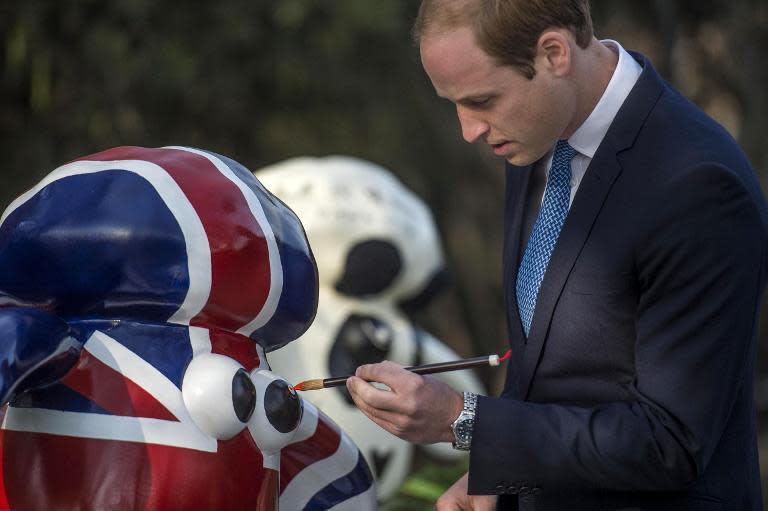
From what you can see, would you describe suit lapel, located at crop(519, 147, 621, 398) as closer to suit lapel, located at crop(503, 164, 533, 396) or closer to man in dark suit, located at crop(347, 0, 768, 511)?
man in dark suit, located at crop(347, 0, 768, 511)

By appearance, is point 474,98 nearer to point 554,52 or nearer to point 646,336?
point 554,52

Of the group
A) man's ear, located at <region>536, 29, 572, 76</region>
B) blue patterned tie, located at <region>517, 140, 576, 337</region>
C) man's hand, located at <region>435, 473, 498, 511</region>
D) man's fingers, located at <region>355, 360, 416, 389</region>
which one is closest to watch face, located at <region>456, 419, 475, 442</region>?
man's fingers, located at <region>355, 360, 416, 389</region>

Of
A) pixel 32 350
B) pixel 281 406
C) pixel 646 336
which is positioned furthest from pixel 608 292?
pixel 32 350

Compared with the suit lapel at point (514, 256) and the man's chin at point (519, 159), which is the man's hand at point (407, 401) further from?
the man's chin at point (519, 159)

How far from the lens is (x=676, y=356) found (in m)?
1.78

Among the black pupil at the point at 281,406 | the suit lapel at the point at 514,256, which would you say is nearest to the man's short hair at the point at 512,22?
the suit lapel at the point at 514,256

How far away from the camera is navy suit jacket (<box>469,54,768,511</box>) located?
177 centimetres

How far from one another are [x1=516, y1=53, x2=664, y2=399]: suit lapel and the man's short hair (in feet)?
0.51

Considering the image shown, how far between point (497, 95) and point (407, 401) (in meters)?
0.48

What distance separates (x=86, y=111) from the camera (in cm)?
548

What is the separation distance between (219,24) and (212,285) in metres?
3.89

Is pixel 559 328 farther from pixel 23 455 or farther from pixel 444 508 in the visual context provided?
pixel 23 455

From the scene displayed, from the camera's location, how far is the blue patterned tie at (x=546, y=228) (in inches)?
78.9

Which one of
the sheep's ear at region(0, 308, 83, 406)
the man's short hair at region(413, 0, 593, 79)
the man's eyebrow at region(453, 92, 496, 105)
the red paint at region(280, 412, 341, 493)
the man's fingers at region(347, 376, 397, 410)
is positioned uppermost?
the man's short hair at region(413, 0, 593, 79)
